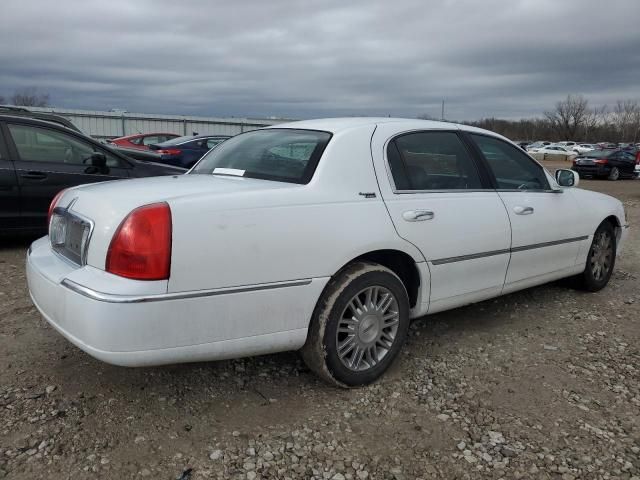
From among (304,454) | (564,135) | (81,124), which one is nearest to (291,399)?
(304,454)

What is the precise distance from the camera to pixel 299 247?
2738 mm

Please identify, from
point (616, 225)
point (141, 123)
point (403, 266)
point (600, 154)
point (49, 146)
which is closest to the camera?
point (403, 266)

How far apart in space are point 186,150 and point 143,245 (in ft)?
36.4

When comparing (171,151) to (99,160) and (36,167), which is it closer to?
(99,160)

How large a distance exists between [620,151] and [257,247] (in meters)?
24.7

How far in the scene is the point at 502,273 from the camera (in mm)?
3910

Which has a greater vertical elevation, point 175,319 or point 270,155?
point 270,155

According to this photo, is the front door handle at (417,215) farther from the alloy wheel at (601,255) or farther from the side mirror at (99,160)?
the side mirror at (99,160)

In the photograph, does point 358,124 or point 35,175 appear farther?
point 35,175

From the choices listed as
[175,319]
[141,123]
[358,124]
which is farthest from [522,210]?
[141,123]

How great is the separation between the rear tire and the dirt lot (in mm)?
1100

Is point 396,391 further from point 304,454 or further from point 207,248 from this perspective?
point 207,248

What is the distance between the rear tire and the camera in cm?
499

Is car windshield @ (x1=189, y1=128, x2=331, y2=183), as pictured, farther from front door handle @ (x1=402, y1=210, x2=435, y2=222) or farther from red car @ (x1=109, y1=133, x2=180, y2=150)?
red car @ (x1=109, y1=133, x2=180, y2=150)
